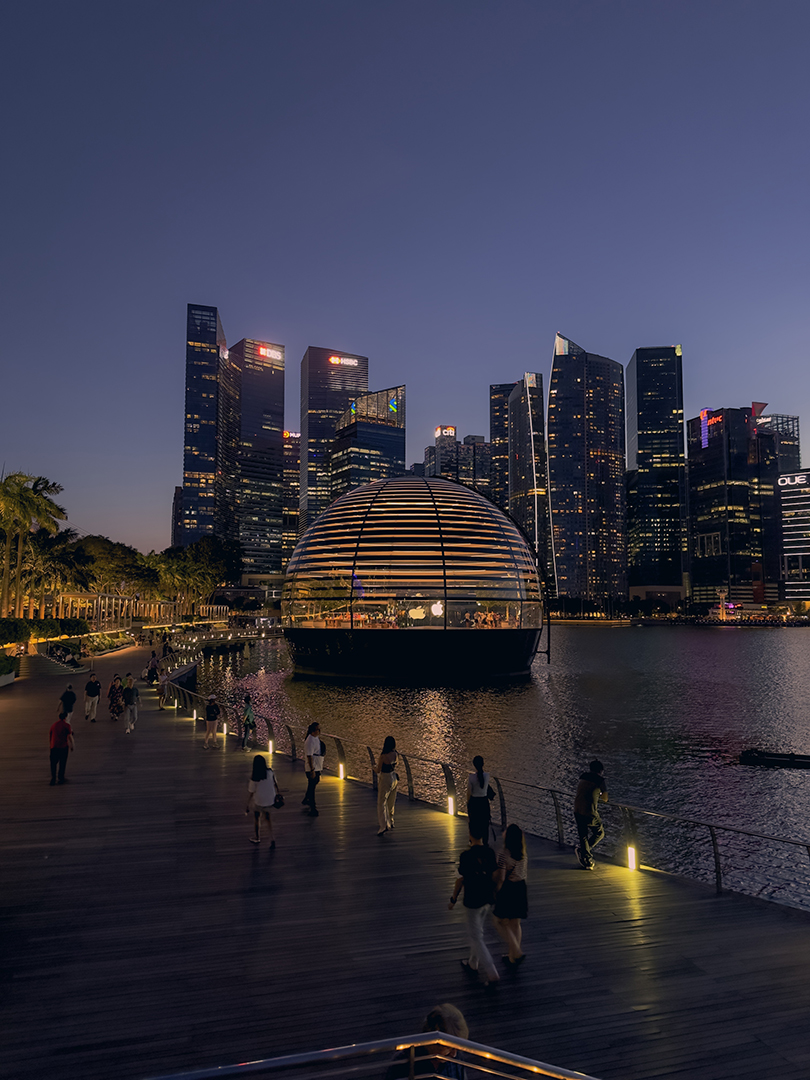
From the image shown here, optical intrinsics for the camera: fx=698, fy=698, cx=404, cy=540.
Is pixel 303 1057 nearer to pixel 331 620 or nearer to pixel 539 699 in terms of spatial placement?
pixel 539 699

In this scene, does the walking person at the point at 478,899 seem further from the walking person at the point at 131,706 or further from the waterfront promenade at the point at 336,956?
the walking person at the point at 131,706

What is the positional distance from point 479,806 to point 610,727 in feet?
111

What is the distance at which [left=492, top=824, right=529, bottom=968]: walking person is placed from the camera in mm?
8641

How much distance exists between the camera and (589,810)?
502 inches

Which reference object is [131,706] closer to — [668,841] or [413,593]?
[668,841]

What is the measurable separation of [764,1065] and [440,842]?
817cm

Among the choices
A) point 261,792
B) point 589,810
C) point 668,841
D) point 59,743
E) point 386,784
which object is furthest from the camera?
Result: point 668,841

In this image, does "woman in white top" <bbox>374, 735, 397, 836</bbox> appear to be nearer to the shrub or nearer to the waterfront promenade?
the waterfront promenade

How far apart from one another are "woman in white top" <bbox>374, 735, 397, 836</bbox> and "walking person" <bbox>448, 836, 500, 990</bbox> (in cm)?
598

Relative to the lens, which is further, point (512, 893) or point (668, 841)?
point (668, 841)

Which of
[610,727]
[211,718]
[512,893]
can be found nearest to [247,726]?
[211,718]

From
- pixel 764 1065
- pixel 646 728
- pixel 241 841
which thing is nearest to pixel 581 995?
pixel 764 1065

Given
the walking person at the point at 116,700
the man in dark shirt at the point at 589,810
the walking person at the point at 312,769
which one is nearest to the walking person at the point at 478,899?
the man in dark shirt at the point at 589,810

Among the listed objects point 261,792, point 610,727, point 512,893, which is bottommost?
point 610,727
